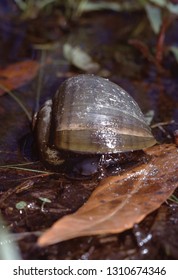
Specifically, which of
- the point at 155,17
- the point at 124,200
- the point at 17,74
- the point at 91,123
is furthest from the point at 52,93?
the point at 124,200

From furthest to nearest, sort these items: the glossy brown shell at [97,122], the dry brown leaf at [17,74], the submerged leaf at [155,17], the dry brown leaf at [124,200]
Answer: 1. the submerged leaf at [155,17]
2. the dry brown leaf at [17,74]
3. the glossy brown shell at [97,122]
4. the dry brown leaf at [124,200]

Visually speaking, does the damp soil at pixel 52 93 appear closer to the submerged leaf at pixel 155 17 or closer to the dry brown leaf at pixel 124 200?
the dry brown leaf at pixel 124 200

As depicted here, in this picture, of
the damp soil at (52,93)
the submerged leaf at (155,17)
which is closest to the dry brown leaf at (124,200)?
the damp soil at (52,93)

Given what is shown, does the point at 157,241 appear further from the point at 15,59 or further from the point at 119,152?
the point at 15,59

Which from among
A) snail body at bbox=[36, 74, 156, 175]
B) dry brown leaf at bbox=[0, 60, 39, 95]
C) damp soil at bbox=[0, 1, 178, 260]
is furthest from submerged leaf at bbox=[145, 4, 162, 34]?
snail body at bbox=[36, 74, 156, 175]

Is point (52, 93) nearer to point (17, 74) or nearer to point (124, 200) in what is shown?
point (17, 74)
